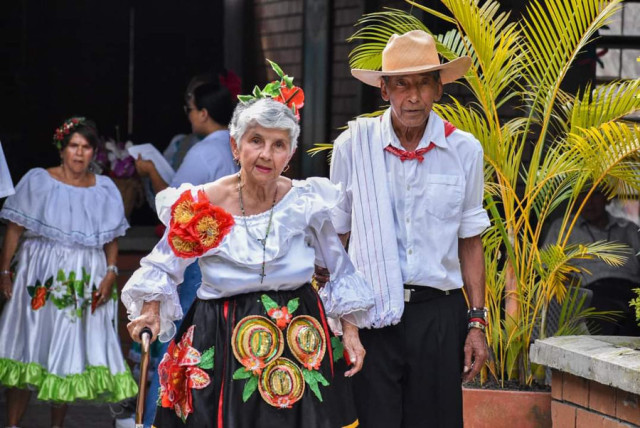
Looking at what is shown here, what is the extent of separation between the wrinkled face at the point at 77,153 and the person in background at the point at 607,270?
287 centimetres

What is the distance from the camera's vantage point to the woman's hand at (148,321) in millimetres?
4230

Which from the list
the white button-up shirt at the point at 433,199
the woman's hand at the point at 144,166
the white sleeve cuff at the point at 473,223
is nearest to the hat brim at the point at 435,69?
the white button-up shirt at the point at 433,199

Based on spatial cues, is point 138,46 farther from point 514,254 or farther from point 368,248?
point 368,248

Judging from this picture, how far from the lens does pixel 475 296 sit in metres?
4.82

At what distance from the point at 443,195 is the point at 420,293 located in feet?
1.17

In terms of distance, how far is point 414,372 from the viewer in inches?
185

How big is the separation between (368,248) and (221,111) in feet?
9.54

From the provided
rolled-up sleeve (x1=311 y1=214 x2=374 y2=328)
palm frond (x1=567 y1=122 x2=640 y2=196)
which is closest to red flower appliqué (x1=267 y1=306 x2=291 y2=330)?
rolled-up sleeve (x1=311 y1=214 x2=374 y2=328)

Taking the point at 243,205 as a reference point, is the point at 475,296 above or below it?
below

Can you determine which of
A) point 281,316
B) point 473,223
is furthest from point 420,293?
point 281,316

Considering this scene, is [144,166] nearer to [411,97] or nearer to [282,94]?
[411,97]

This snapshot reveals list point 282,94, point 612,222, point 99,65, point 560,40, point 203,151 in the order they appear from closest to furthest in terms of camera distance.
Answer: point 282,94 → point 560,40 → point 203,151 → point 612,222 → point 99,65

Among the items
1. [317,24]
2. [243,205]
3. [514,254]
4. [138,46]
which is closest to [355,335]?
[243,205]

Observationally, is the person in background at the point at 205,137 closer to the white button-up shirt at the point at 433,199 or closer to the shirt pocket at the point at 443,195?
the white button-up shirt at the point at 433,199
